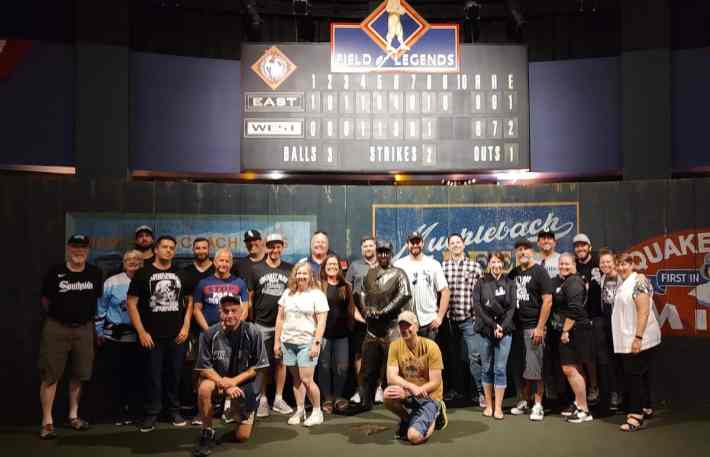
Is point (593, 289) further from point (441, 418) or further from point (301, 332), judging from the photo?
point (301, 332)

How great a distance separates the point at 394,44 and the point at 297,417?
4.77 meters

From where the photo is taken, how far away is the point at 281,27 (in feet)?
38.2

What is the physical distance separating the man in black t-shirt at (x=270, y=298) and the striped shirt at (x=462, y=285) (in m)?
1.77

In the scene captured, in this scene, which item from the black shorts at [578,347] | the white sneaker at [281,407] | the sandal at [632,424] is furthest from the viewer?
the white sneaker at [281,407]

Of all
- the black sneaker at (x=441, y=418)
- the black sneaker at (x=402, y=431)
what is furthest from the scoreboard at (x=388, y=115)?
the black sneaker at (x=402, y=431)

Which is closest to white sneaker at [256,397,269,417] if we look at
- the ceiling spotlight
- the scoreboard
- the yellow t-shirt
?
the yellow t-shirt

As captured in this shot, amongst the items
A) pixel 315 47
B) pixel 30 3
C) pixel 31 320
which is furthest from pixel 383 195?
pixel 30 3

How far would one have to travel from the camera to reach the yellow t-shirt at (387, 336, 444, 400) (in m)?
5.70

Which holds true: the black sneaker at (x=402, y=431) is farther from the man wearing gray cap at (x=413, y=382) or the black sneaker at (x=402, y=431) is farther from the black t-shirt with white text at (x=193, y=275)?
the black t-shirt with white text at (x=193, y=275)

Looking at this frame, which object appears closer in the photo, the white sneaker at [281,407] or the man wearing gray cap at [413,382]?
the man wearing gray cap at [413,382]

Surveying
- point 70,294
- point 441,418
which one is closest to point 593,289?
point 441,418

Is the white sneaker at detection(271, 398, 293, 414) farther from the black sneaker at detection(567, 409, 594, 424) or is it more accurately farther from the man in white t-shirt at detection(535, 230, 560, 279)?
the man in white t-shirt at detection(535, 230, 560, 279)

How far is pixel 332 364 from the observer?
22.6 ft

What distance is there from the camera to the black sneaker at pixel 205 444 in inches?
206
